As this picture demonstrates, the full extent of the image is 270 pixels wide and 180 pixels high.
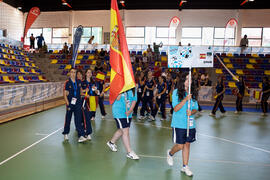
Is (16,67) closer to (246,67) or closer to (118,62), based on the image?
(118,62)

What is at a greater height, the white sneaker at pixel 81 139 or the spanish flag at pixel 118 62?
the spanish flag at pixel 118 62

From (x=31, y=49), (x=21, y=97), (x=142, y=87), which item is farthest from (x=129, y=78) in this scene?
(x=31, y=49)

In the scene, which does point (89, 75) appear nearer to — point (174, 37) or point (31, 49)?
point (31, 49)

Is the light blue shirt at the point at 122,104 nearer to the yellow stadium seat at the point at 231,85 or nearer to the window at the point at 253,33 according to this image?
the yellow stadium seat at the point at 231,85

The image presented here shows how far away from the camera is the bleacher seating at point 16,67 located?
14.5 meters

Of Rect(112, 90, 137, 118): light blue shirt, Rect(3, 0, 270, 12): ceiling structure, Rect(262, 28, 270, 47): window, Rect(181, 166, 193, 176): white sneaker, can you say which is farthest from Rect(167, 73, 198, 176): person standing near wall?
Rect(262, 28, 270, 47): window

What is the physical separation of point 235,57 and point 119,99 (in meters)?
19.9

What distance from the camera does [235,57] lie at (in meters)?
21.7

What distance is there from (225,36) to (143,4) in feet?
31.2

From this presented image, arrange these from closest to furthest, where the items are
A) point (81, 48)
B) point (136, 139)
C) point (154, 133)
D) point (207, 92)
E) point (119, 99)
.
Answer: point (119, 99), point (136, 139), point (154, 133), point (207, 92), point (81, 48)

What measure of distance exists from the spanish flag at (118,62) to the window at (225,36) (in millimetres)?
22556

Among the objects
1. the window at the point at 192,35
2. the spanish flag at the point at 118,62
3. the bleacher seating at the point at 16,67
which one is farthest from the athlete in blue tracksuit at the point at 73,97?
the window at the point at 192,35

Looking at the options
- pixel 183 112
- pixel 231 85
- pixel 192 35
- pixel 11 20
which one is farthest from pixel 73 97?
pixel 11 20

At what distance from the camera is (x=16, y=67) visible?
1645cm
